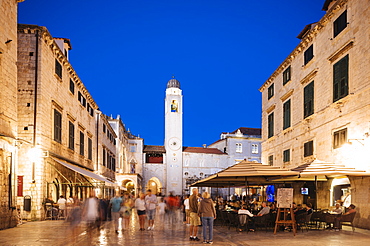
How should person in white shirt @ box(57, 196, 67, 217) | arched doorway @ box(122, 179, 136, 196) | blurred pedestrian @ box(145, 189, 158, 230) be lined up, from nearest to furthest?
blurred pedestrian @ box(145, 189, 158, 230)
person in white shirt @ box(57, 196, 67, 217)
arched doorway @ box(122, 179, 136, 196)

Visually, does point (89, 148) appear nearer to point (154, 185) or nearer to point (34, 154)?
point (34, 154)

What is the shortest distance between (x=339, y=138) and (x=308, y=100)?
4283 mm

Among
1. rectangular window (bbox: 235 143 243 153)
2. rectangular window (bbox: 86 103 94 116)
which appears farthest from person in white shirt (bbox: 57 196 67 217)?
rectangular window (bbox: 235 143 243 153)

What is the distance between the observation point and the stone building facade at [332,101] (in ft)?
51.0

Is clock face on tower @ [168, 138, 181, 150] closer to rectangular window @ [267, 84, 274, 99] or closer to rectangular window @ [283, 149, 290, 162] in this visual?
rectangular window @ [267, 84, 274, 99]

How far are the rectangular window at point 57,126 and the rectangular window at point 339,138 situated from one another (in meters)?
14.0

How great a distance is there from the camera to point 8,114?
1502 cm

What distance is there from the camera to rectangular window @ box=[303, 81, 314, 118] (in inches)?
826

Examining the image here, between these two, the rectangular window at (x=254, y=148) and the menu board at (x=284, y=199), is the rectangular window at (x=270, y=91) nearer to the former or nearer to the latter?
the menu board at (x=284, y=199)

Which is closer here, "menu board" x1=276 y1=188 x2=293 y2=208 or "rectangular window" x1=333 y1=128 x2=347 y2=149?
"menu board" x1=276 y1=188 x2=293 y2=208

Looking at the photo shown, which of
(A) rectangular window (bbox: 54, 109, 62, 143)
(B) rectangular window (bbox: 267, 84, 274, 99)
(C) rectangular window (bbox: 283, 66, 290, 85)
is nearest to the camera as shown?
(A) rectangular window (bbox: 54, 109, 62, 143)

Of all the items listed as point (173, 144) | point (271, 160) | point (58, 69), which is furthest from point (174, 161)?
point (58, 69)

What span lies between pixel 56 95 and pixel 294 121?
1395 cm

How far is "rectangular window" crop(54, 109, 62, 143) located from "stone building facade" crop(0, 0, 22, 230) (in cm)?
520
